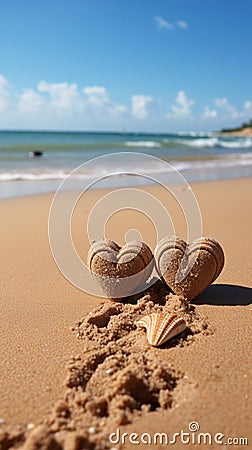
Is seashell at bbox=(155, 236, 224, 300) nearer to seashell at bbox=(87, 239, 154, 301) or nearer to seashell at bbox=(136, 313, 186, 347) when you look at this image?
seashell at bbox=(87, 239, 154, 301)

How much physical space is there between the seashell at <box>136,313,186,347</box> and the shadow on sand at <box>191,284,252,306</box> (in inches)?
19.8

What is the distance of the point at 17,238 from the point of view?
4.48 metres

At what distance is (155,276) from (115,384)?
3.74 feet

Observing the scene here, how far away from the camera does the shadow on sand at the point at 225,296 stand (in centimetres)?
269

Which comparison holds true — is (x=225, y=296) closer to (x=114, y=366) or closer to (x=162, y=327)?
(x=162, y=327)

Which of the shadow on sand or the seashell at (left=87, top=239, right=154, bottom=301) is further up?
the seashell at (left=87, top=239, right=154, bottom=301)

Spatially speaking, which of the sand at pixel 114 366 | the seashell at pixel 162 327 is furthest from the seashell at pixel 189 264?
the seashell at pixel 162 327

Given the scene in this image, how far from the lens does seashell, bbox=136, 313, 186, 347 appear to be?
213 cm

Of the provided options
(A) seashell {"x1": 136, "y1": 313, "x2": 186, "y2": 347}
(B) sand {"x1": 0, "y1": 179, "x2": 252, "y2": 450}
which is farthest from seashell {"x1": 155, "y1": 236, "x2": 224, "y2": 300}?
(A) seashell {"x1": 136, "y1": 313, "x2": 186, "y2": 347}

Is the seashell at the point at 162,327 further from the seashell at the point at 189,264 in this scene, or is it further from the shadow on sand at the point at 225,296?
the shadow on sand at the point at 225,296

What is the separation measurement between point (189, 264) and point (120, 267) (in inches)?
17.6

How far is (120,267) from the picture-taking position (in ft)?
8.52

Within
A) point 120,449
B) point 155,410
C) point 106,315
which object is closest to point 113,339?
point 106,315

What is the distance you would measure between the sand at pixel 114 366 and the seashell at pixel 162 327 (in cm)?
4
